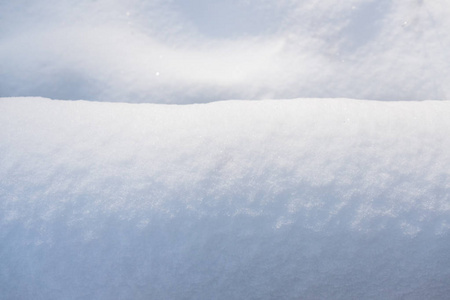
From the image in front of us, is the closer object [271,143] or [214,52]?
[271,143]

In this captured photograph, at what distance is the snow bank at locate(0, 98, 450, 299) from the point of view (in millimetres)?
406

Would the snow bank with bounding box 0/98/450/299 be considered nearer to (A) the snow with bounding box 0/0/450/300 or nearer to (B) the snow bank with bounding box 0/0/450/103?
(A) the snow with bounding box 0/0/450/300

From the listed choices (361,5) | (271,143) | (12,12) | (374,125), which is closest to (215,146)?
(271,143)

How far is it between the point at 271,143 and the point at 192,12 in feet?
0.87

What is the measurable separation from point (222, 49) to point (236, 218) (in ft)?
0.90

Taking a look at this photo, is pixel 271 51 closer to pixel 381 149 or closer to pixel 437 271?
pixel 381 149

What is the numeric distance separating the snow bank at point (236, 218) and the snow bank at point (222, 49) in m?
0.11

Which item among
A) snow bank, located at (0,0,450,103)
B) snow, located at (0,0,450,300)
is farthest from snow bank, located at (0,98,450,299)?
snow bank, located at (0,0,450,103)

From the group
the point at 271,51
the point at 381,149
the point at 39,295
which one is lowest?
the point at 39,295

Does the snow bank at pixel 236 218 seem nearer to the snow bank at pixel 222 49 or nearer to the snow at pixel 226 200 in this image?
the snow at pixel 226 200

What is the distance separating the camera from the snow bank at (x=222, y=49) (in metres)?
0.52

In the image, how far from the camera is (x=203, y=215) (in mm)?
408

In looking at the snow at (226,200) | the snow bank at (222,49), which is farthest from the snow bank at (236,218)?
the snow bank at (222,49)

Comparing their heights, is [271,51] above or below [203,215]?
above
